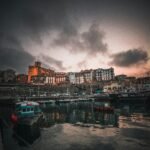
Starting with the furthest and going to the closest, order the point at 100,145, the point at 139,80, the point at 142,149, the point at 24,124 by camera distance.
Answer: the point at 139,80
the point at 24,124
the point at 100,145
the point at 142,149

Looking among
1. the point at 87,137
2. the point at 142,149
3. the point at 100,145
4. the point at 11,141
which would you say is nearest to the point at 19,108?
the point at 11,141

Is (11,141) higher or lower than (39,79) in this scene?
lower

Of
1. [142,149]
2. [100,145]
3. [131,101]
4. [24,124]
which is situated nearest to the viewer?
[142,149]

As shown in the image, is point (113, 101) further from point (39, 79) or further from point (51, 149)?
point (39, 79)

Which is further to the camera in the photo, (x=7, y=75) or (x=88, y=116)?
(x=7, y=75)

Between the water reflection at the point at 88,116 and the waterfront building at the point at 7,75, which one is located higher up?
→ the waterfront building at the point at 7,75

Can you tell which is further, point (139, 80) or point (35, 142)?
point (139, 80)

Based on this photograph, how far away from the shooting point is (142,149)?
18094 millimetres

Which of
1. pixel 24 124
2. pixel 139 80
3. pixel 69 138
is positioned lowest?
pixel 69 138

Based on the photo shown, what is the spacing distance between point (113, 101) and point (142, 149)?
2553 inches

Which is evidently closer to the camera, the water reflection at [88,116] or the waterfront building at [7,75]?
the water reflection at [88,116]

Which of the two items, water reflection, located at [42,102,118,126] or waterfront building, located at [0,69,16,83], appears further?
waterfront building, located at [0,69,16,83]

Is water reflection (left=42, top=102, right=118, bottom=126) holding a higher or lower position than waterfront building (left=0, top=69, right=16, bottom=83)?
lower

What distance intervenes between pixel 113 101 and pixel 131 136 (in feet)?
196
